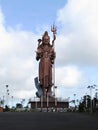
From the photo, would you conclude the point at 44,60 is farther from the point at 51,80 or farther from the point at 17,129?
the point at 17,129

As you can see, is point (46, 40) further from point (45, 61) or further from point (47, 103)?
point (47, 103)

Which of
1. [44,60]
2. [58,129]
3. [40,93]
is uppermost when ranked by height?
[44,60]

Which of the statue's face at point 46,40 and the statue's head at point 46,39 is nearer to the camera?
the statue's head at point 46,39

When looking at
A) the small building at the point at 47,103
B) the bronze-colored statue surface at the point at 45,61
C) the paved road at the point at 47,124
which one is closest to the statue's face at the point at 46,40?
the bronze-colored statue surface at the point at 45,61

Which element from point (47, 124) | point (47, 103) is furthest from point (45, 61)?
point (47, 124)

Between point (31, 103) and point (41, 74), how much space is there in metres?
8.18

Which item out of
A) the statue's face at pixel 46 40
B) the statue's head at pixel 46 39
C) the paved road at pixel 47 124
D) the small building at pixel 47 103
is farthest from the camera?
the small building at pixel 47 103

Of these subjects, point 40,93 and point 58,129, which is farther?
point 40,93

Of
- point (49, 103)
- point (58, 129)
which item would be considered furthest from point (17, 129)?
point (49, 103)

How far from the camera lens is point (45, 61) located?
114438 millimetres

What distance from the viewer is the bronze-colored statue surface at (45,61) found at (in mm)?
112625

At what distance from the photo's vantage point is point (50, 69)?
11525 centimetres

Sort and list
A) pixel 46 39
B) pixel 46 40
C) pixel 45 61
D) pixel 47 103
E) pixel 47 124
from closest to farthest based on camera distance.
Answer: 1. pixel 47 124
2. pixel 47 103
3. pixel 46 39
4. pixel 46 40
5. pixel 45 61

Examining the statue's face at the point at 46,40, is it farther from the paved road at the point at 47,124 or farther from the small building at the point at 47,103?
the paved road at the point at 47,124
